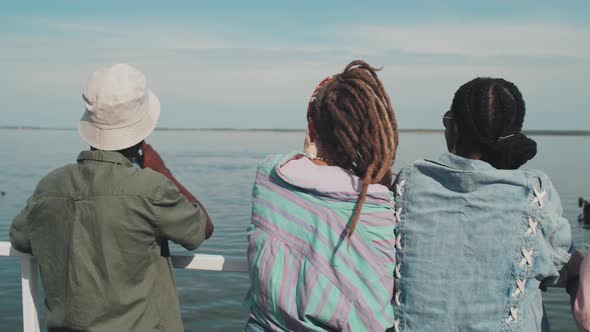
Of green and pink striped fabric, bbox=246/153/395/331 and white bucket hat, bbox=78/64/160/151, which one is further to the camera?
white bucket hat, bbox=78/64/160/151

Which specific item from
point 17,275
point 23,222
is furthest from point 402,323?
point 17,275

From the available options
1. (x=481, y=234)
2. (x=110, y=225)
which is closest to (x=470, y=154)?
(x=481, y=234)

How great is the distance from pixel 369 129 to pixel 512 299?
0.78m

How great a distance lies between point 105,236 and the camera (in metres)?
2.20

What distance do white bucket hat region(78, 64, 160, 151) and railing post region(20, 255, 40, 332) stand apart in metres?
0.77

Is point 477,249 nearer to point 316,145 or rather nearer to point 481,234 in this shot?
point 481,234

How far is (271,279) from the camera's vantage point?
7.09 feet

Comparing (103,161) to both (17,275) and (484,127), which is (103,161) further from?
(17,275)

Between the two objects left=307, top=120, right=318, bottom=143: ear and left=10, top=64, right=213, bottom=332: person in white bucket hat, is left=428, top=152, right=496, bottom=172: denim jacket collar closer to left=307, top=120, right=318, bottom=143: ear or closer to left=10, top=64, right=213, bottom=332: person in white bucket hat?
left=307, top=120, right=318, bottom=143: ear

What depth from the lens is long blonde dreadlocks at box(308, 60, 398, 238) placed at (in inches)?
85.4

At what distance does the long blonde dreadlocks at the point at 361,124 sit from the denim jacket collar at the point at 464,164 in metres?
0.21

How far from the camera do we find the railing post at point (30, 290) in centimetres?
275

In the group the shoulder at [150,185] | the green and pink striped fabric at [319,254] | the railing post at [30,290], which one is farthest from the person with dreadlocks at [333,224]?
the railing post at [30,290]

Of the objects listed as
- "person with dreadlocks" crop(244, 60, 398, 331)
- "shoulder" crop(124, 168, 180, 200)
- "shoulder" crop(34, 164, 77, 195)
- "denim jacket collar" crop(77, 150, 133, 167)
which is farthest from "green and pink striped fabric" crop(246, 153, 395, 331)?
"shoulder" crop(34, 164, 77, 195)
